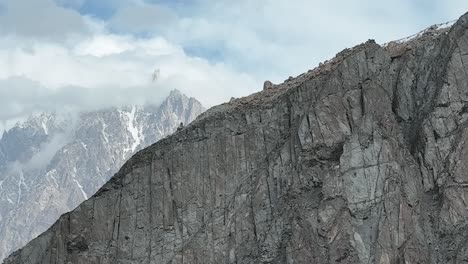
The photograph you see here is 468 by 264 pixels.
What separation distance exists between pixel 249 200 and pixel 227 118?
8.73m

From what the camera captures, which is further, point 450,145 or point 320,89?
point 320,89

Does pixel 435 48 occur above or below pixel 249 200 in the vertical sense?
above

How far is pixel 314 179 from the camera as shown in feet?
197

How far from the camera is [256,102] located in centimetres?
7062

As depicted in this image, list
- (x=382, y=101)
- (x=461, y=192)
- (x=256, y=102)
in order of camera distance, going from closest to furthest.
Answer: (x=461, y=192), (x=382, y=101), (x=256, y=102)

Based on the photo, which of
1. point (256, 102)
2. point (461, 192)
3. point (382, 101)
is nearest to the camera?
point (461, 192)

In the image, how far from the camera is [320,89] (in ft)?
209

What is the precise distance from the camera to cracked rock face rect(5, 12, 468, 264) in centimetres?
5519

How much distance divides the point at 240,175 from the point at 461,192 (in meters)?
19.0

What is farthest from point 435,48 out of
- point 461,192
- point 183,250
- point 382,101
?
point 183,250

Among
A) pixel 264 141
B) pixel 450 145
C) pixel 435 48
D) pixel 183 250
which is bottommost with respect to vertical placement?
pixel 183 250

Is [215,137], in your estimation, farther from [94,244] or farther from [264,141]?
[94,244]

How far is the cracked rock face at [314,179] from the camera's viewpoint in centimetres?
5519

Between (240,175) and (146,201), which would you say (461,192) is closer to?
(240,175)
